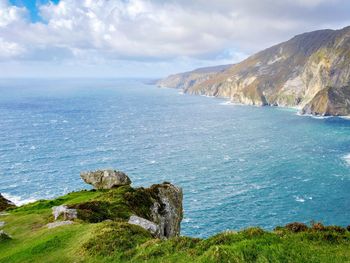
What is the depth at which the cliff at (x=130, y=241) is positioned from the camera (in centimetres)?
1664

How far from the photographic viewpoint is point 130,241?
70.9 feet

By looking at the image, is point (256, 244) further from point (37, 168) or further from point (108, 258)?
point (37, 168)

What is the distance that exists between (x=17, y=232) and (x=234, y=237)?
1898 cm

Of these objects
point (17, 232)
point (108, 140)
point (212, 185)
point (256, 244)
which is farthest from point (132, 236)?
point (108, 140)

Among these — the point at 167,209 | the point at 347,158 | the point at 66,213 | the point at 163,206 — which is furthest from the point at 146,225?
the point at 347,158

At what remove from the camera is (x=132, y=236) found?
2259 cm

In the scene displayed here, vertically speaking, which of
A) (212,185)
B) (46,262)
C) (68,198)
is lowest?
(212,185)

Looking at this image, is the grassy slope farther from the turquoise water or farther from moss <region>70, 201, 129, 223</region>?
the turquoise water

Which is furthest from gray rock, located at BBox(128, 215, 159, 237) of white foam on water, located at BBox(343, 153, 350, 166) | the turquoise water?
white foam on water, located at BBox(343, 153, 350, 166)

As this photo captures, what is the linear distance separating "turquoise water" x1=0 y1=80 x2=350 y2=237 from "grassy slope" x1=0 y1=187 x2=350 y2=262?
138 feet

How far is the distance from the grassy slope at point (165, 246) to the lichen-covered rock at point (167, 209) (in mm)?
10697

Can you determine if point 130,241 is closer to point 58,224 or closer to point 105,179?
point 58,224

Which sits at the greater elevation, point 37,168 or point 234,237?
point 234,237

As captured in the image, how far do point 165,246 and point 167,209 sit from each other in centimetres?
1939
